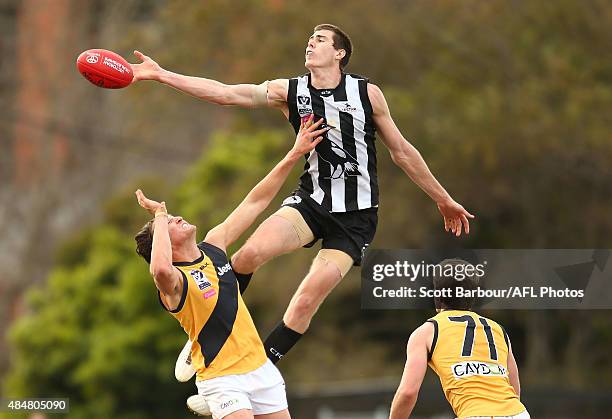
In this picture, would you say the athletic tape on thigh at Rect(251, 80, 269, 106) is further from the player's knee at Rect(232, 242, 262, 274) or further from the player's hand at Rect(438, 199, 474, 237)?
the player's hand at Rect(438, 199, 474, 237)

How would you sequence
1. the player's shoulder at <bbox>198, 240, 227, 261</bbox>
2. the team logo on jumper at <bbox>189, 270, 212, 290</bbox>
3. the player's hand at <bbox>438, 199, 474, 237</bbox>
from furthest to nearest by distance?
the player's hand at <bbox>438, 199, 474, 237</bbox>, the player's shoulder at <bbox>198, 240, 227, 261</bbox>, the team logo on jumper at <bbox>189, 270, 212, 290</bbox>

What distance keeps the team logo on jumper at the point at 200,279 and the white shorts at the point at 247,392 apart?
0.58 metres

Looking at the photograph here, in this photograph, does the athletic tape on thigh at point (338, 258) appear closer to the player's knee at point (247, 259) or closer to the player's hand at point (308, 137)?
the player's knee at point (247, 259)

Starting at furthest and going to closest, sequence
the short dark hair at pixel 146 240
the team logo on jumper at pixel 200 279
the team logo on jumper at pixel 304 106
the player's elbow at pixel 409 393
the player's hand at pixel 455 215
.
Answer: the player's hand at pixel 455 215 < the team logo on jumper at pixel 304 106 < the short dark hair at pixel 146 240 < the team logo on jumper at pixel 200 279 < the player's elbow at pixel 409 393

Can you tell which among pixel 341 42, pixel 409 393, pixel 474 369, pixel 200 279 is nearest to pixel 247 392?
pixel 200 279

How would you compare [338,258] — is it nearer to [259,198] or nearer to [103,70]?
[259,198]

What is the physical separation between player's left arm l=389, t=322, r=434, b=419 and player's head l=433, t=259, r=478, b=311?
0.19 meters

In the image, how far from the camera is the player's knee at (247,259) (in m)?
8.48

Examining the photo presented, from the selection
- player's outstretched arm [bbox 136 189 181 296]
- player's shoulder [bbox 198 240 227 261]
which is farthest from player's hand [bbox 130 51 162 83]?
player's shoulder [bbox 198 240 227 261]

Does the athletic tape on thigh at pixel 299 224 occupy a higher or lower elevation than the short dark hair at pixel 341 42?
lower

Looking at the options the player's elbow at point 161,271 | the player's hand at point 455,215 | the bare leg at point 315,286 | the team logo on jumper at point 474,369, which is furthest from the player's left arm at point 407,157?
the player's elbow at point 161,271

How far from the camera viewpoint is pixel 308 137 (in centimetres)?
832

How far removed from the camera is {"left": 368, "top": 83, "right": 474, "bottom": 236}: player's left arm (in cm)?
865

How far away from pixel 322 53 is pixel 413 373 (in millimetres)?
2573
